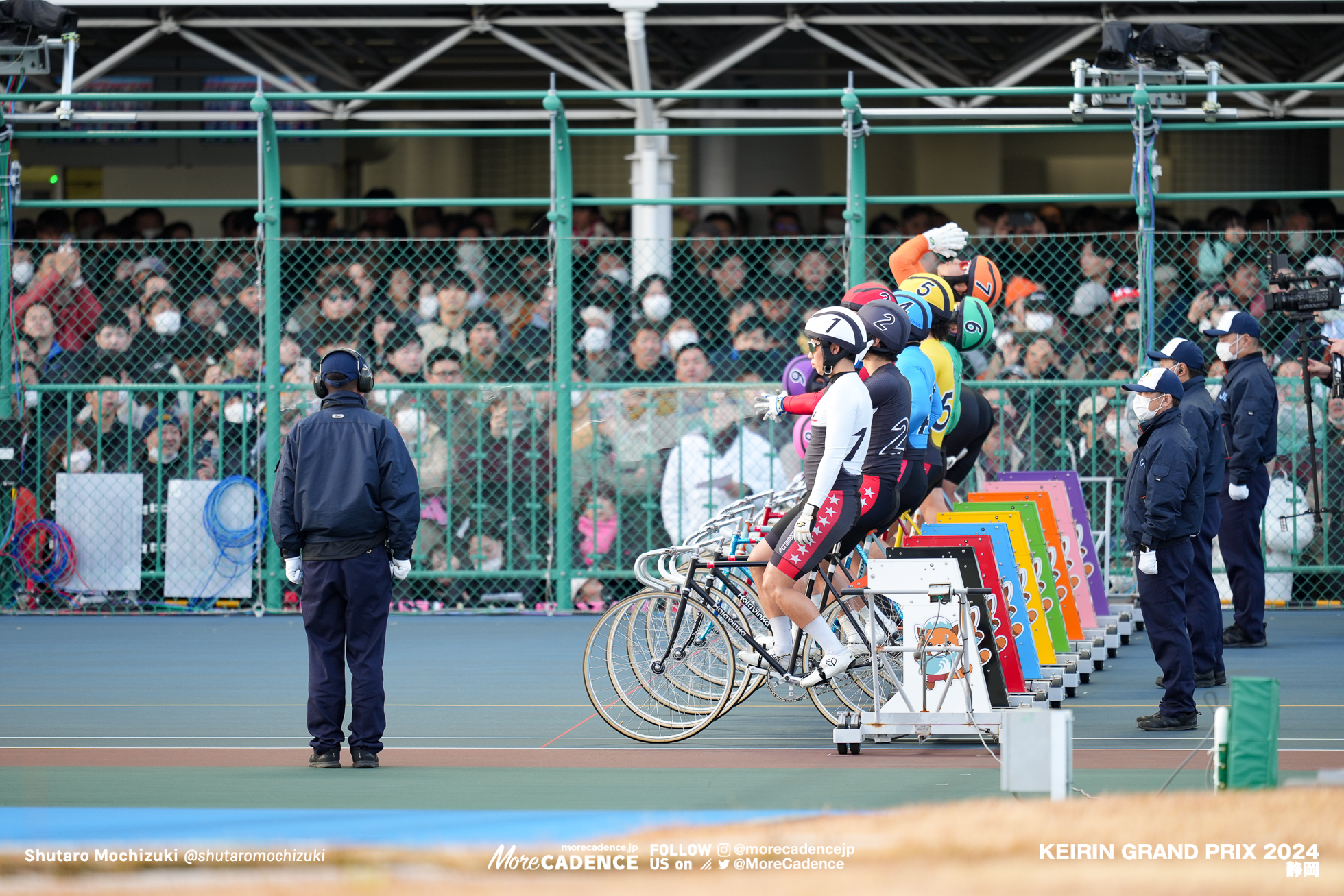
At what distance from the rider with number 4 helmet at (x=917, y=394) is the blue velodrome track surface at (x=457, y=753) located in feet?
4.65

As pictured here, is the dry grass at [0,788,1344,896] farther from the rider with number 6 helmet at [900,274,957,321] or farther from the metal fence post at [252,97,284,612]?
the metal fence post at [252,97,284,612]

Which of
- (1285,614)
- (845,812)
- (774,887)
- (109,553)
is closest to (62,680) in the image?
(109,553)

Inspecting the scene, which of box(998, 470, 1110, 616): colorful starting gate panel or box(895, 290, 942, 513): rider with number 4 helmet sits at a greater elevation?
box(895, 290, 942, 513): rider with number 4 helmet

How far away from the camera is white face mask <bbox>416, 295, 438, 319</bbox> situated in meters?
13.8

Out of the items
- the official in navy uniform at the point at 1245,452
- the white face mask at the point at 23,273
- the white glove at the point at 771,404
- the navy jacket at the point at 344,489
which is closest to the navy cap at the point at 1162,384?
the white glove at the point at 771,404

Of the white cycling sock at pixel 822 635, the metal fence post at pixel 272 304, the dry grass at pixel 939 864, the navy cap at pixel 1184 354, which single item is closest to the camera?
the dry grass at pixel 939 864

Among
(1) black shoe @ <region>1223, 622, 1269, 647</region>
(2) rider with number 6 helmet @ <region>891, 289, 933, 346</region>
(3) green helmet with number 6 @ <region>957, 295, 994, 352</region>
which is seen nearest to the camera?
(2) rider with number 6 helmet @ <region>891, 289, 933, 346</region>

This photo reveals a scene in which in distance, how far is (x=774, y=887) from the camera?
4.83 metres

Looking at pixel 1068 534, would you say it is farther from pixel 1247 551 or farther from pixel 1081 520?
pixel 1247 551

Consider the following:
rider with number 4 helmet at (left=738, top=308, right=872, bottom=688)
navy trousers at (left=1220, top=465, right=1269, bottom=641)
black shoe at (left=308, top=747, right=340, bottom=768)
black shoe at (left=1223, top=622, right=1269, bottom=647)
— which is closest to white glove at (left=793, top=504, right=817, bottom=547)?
rider with number 4 helmet at (left=738, top=308, right=872, bottom=688)

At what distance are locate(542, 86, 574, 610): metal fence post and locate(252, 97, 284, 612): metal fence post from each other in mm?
2274

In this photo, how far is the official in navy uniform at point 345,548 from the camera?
7.84m

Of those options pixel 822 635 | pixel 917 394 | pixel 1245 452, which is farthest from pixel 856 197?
pixel 822 635

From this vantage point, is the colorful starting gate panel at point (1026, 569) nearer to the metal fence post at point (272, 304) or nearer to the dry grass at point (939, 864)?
the dry grass at point (939, 864)
